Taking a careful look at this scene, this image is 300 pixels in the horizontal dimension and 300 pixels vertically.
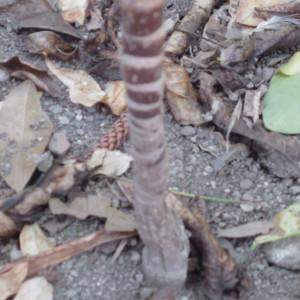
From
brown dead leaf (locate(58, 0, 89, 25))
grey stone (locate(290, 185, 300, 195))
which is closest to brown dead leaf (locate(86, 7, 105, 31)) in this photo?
brown dead leaf (locate(58, 0, 89, 25))

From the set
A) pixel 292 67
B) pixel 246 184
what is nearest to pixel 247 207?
pixel 246 184

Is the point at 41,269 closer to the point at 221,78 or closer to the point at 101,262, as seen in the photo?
the point at 101,262

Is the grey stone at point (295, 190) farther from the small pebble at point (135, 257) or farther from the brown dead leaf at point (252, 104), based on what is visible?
the small pebble at point (135, 257)

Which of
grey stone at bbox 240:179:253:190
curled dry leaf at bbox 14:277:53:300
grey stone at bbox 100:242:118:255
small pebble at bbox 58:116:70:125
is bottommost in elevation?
curled dry leaf at bbox 14:277:53:300

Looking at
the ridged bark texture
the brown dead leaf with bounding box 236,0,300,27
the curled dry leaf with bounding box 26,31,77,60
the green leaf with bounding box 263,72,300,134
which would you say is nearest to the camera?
the ridged bark texture

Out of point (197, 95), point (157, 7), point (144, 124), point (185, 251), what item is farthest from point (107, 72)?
point (157, 7)

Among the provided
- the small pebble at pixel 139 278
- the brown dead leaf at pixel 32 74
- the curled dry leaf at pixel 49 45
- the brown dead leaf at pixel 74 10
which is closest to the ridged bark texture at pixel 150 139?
the small pebble at pixel 139 278

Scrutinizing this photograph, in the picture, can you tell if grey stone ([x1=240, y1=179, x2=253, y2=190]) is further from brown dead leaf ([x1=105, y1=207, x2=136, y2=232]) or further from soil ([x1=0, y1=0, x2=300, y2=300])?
brown dead leaf ([x1=105, y1=207, x2=136, y2=232])
